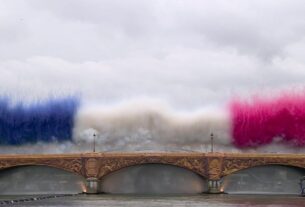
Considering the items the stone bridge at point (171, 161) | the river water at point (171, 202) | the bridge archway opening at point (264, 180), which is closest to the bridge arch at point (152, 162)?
the stone bridge at point (171, 161)

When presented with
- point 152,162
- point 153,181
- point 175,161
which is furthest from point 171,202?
point 153,181

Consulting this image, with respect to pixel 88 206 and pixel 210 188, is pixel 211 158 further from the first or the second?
pixel 88 206

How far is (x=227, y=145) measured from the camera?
99812mm

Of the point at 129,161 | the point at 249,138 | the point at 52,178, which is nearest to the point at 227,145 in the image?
the point at 249,138

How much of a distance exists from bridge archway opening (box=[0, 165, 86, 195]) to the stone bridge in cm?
470

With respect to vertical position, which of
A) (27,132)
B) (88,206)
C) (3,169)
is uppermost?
(27,132)

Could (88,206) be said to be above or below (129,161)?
below

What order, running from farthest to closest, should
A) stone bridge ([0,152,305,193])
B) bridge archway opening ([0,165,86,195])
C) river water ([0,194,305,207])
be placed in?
bridge archway opening ([0,165,86,195])
stone bridge ([0,152,305,193])
river water ([0,194,305,207])

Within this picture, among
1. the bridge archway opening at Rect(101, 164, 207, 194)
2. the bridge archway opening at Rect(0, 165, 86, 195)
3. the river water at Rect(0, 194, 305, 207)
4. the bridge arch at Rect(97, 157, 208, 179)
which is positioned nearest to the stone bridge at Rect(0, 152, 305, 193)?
the bridge arch at Rect(97, 157, 208, 179)

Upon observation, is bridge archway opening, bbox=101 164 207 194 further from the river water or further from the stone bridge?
the river water

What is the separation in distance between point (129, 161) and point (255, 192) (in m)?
21.8

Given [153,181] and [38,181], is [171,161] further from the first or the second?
[38,181]

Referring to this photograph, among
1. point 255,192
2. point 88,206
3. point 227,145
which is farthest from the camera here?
point 227,145

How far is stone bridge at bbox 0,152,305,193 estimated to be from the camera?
291 feet
